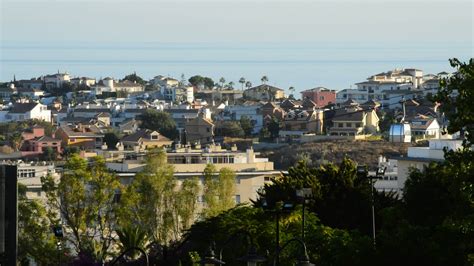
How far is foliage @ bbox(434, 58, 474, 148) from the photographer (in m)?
19.1

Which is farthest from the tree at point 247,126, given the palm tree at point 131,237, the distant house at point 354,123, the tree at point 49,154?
the palm tree at point 131,237

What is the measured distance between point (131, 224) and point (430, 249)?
2200cm

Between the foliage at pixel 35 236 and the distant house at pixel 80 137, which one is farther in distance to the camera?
the distant house at pixel 80 137

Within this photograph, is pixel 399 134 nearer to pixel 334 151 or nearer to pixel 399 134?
pixel 399 134

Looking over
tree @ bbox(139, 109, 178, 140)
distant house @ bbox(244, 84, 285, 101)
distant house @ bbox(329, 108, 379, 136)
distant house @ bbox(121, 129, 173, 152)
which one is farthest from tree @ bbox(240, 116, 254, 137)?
distant house @ bbox(244, 84, 285, 101)

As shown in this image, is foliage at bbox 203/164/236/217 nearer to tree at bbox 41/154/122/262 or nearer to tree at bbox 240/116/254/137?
tree at bbox 41/154/122/262

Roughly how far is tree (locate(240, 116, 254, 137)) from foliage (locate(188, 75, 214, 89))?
2296 inches

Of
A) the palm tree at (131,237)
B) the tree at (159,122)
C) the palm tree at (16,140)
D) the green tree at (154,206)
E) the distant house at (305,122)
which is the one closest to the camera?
the palm tree at (131,237)

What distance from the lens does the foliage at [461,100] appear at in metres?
19.1

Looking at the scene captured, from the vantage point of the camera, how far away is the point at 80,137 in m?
113

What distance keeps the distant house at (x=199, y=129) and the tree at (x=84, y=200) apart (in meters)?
71.5

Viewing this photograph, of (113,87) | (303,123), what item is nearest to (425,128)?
(303,123)

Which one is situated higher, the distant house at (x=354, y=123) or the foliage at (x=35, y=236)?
the distant house at (x=354, y=123)

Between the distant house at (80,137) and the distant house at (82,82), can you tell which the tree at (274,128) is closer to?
the distant house at (80,137)
